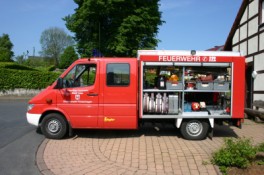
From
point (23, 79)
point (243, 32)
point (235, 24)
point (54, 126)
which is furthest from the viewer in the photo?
point (23, 79)

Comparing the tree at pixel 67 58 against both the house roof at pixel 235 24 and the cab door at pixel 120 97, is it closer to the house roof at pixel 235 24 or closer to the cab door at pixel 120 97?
the house roof at pixel 235 24

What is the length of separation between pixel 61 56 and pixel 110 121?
6793cm

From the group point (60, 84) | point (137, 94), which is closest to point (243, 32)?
point (137, 94)

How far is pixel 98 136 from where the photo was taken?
9.45m

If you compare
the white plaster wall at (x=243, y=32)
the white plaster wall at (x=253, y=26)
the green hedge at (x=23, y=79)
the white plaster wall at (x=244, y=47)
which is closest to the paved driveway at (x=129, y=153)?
the white plaster wall at (x=253, y=26)

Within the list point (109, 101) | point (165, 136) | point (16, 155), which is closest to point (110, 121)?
point (109, 101)

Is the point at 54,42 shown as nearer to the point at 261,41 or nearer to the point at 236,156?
the point at 261,41

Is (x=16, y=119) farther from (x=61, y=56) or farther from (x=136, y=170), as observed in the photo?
(x=61, y=56)

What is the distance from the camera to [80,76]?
908 cm

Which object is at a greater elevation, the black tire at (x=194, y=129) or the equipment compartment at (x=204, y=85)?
the equipment compartment at (x=204, y=85)

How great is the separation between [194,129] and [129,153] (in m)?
2.51

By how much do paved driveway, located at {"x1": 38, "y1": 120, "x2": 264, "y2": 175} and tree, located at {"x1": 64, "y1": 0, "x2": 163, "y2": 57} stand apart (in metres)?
19.6

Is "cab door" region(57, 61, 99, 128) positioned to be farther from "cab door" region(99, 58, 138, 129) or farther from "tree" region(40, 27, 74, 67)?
"tree" region(40, 27, 74, 67)

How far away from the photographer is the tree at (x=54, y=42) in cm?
7781
